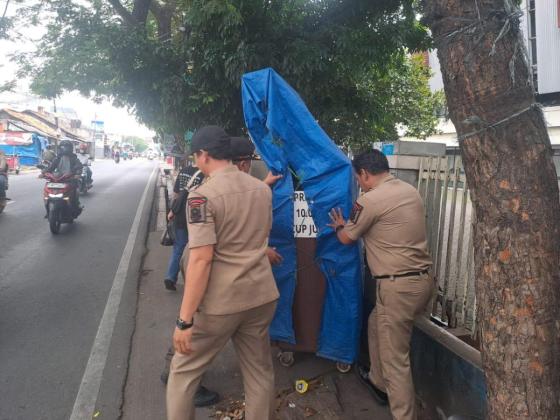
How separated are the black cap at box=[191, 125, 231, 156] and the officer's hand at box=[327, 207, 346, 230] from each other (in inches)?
38.8

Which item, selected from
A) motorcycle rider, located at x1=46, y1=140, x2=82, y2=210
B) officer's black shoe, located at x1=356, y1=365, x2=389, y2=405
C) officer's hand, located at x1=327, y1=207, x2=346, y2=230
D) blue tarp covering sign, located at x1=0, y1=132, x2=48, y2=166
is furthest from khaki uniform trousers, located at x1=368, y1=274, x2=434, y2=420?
blue tarp covering sign, located at x1=0, y1=132, x2=48, y2=166

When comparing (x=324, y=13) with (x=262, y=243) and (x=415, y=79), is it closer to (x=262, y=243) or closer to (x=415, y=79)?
(x=262, y=243)

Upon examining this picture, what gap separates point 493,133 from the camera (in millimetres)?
1552

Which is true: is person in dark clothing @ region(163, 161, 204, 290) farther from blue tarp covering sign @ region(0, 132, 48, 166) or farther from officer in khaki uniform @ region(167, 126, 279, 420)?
blue tarp covering sign @ region(0, 132, 48, 166)

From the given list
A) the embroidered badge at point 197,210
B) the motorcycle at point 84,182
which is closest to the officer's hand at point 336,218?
the embroidered badge at point 197,210

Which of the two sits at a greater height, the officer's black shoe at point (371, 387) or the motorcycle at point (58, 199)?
the motorcycle at point (58, 199)

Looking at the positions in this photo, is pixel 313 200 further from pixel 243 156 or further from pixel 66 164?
pixel 66 164

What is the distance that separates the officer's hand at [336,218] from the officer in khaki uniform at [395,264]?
0.67 ft

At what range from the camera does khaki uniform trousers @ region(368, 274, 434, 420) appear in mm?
2607

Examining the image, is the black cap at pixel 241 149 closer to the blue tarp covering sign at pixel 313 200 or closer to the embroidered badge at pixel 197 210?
the blue tarp covering sign at pixel 313 200

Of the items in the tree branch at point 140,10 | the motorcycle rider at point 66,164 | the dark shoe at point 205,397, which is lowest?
the dark shoe at point 205,397

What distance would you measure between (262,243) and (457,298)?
1.56 metres

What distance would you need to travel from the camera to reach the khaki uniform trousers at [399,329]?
2.61m

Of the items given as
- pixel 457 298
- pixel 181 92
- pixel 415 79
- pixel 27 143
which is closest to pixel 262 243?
pixel 457 298
